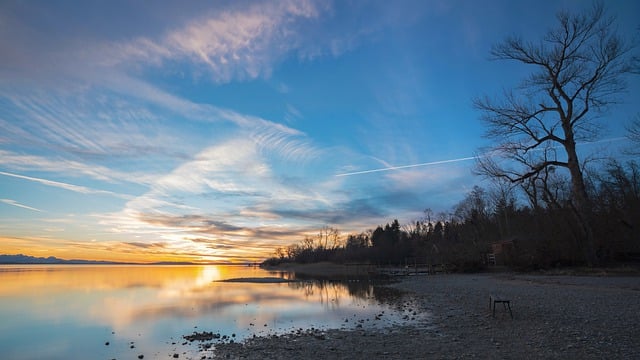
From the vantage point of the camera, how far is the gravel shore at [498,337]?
940 cm

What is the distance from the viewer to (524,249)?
119 feet

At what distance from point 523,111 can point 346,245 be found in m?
112

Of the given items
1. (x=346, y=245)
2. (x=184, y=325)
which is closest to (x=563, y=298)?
(x=184, y=325)

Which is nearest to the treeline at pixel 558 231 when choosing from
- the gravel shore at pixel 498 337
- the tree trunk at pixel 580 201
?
the tree trunk at pixel 580 201

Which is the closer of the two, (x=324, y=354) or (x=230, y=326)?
(x=324, y=354)

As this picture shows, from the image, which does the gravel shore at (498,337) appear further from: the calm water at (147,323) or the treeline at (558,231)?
the treeline at (558,231)

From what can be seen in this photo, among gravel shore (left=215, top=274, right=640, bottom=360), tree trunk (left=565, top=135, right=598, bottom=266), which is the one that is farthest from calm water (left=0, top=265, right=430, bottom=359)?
tree trunk (left=565, top=135, right=598, bottom=266)

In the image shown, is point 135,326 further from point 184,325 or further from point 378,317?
point 378,317

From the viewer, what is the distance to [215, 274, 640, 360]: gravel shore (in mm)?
9398

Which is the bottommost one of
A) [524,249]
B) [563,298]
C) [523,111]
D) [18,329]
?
[18,329]

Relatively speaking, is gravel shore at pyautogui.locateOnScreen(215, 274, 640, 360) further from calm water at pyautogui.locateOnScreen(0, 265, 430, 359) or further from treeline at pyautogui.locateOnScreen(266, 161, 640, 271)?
treeline at pyautogui.locateOnScreen(266, 161, 640, 271)

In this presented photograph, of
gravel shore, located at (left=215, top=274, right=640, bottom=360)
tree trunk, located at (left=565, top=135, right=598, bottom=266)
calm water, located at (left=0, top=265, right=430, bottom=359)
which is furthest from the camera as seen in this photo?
tree trunk, located at (left=565, top=135, right=598, bottom=266)

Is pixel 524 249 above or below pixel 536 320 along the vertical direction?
above

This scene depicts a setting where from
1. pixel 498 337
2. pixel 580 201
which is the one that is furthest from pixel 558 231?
pixel 498 337
